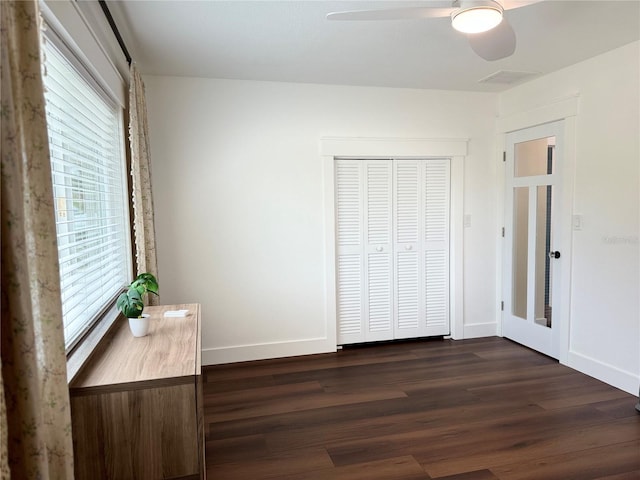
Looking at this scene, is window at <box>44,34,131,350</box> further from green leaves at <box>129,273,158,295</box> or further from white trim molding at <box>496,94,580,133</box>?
white trim molding at <box>496,94,580,133</box>

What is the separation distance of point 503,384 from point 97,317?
9.51ft

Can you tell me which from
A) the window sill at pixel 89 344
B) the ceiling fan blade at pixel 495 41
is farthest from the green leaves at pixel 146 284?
the ceiling fan blade at pixel 495 41

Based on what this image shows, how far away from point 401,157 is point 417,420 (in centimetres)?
242

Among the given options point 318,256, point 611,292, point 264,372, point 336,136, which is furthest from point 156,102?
point 611,292

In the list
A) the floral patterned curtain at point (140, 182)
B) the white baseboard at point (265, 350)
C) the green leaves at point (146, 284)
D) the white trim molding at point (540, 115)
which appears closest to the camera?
the green leaves at point (146, 284)

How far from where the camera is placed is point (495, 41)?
7.13ft

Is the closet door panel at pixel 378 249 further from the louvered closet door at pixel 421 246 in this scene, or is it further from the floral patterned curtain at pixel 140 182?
the floral patterned curtain at pixel 140 182

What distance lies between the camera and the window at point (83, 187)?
5.81 ft

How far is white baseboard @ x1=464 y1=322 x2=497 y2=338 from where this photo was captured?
441 centimetres

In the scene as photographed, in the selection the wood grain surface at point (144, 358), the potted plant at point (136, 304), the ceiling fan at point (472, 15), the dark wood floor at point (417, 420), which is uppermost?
the ceiling fan at point (472, 15)

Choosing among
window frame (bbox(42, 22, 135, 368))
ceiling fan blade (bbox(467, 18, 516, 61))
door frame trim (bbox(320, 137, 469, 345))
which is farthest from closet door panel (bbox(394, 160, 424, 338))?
Result: window frame (bbox(42, 22, 135, 368))

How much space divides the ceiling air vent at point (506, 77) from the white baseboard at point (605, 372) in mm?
2421

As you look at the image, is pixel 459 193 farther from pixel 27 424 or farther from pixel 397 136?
pixel 27 424

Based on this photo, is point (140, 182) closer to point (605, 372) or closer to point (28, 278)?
point (28, 278)
